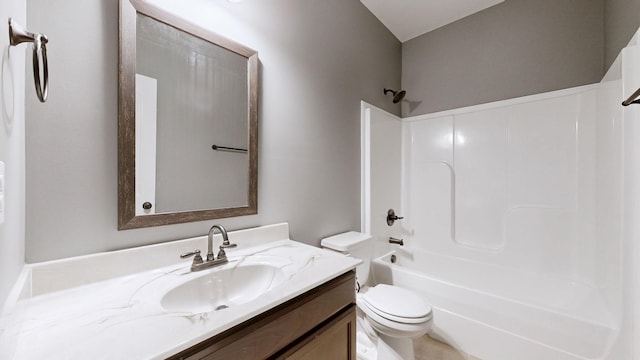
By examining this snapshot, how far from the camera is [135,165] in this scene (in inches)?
36.0

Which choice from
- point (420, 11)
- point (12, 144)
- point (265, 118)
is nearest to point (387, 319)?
point (265, 118)

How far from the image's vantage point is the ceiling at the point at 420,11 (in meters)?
2.05

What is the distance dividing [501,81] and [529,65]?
0.20m

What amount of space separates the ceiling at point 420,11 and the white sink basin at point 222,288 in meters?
2.27

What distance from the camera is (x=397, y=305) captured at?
1345 millimetres

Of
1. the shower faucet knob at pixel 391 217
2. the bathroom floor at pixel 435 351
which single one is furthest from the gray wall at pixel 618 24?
the bathroom floor at pixel 435 351

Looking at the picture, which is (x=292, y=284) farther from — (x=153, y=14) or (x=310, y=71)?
(x=310, y=71)

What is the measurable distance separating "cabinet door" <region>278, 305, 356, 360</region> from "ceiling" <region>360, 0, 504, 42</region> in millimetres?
2384

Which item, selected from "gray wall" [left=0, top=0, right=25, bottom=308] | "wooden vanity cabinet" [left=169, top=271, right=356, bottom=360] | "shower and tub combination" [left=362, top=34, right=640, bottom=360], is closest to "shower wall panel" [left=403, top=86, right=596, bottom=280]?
"shower and tub combination" [left=362, top=34, right=640, bottom=360]

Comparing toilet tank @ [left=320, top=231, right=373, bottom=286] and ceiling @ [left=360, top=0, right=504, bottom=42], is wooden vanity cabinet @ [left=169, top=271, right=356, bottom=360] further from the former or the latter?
ceiling @ [left=360, top=0, right=504, bottom=42]

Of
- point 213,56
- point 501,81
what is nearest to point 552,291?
point 501,81

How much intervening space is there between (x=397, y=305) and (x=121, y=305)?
4.15ft

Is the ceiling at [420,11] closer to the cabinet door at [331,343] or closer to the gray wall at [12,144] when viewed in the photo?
the gray wall at [12,144]

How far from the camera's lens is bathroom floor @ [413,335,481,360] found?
5.27 ft
